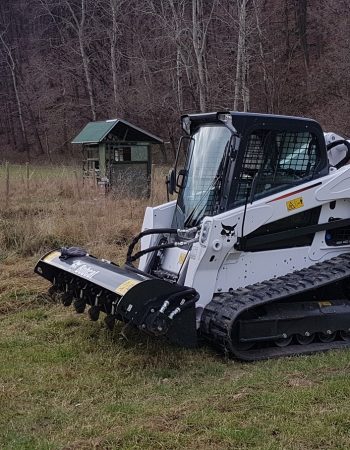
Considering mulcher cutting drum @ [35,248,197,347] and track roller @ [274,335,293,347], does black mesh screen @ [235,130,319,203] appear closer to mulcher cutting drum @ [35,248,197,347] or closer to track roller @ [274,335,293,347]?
mulcher cutting drum @ [35,248,197,347]

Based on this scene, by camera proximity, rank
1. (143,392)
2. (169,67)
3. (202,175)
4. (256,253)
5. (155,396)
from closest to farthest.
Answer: (155,396) → (143,392) → (256,253) → (202,175) → (169,67)

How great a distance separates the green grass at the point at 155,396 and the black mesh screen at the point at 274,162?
1.57m

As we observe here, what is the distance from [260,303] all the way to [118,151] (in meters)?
12.7

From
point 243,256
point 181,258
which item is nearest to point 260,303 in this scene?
point 243,256

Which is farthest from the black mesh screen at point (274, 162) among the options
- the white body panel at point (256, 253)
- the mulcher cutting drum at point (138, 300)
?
the mulcher cutting drum at point (138, 300)

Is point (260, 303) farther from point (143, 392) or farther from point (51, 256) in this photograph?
point (51, 256)

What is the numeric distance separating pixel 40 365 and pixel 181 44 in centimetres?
2639

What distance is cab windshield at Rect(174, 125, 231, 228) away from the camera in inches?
226

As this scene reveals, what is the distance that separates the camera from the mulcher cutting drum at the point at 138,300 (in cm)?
475

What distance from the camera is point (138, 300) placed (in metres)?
4.78

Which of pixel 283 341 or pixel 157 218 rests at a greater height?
pixel 157 218

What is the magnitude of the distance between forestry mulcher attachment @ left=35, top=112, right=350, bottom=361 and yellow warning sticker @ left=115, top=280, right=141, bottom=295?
16 mm

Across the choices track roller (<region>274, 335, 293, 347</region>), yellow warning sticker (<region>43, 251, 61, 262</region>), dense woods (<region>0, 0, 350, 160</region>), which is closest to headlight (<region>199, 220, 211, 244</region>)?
track roller (<region>274, 335, 293, 347</region>)

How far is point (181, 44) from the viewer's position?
2952 centimetres
